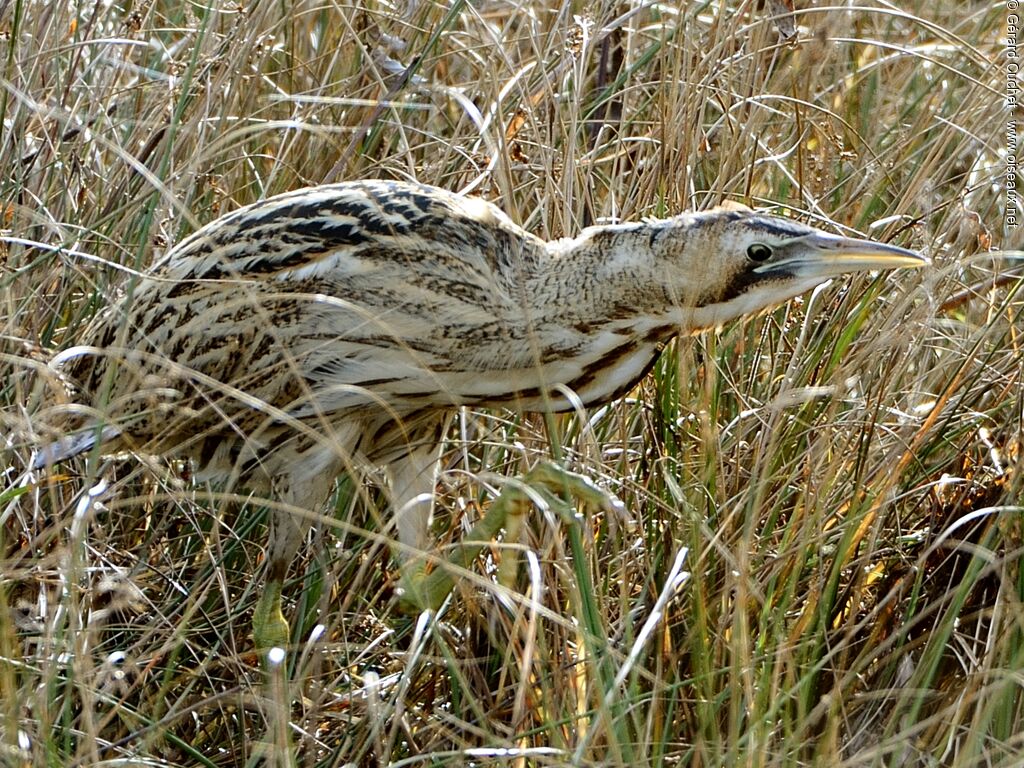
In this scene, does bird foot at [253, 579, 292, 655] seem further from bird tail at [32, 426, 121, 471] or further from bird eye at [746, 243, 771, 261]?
bird eye at [746, 243, 771, 261]

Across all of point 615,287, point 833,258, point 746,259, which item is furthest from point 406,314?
point 833,258

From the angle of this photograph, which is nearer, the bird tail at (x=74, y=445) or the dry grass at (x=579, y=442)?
the dry grass at (x=579, y=442)

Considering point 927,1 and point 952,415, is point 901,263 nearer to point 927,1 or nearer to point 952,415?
point 952,415

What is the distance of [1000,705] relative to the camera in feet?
6.01

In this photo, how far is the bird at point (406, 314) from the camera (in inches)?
82.9

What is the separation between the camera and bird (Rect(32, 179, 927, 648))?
2105 mm

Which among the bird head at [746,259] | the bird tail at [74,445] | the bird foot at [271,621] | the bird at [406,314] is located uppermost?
the bird head at [746,259]

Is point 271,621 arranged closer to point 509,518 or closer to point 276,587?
point 276,587

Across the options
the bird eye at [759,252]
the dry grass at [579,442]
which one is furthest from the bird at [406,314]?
the dry grass at [579,442]

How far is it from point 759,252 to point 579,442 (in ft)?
1.65

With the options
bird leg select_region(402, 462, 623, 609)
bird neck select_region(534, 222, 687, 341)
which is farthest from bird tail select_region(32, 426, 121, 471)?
bird neck select_region(534, 222, 687, 341)

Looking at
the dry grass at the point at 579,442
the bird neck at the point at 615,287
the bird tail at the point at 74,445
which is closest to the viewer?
the dry grass at the point at 579,442

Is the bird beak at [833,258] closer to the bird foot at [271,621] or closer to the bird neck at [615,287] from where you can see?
the bird neck at [615,287]

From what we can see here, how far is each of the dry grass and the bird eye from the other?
0.19 m
